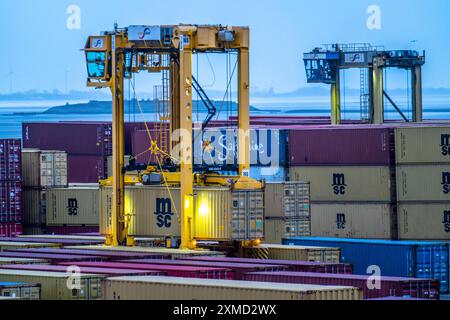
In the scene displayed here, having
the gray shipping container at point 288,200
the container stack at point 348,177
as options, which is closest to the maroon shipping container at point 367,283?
the gray shipping container at point 288,200

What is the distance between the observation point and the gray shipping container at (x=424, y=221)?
6694 centimetres

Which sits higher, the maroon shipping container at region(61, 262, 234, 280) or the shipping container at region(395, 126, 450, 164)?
the shipping container at region(395, 126, 450, 164)

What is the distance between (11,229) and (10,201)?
1278 millimetres

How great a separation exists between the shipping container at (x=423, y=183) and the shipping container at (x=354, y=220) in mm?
1164

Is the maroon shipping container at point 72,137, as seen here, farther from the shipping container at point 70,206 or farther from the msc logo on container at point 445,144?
the msc logo on container at point 445,144

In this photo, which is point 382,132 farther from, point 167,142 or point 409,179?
point 167,142

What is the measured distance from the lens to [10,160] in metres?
65.6

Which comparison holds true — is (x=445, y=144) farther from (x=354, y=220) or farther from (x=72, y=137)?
(x=72, y=137)

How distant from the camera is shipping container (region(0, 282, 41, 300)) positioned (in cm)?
3659

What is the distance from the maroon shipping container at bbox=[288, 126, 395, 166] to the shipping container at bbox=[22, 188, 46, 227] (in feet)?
39.2

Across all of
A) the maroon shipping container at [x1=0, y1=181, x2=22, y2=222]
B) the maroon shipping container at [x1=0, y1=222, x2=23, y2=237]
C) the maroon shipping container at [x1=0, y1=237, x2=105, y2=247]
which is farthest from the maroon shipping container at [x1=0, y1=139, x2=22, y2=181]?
the maroon shipping container at [x1=0, y1=237, x2=105, y2=247]

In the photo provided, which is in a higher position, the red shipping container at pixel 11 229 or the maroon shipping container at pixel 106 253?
the red shipping container at pixel 11 229

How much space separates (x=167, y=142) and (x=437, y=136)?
1736 centimetres

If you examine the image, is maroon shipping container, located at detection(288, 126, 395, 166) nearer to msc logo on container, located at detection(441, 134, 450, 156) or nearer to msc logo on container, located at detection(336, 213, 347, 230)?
msc logo on container, located at detection(441, 134, 450, 156)
